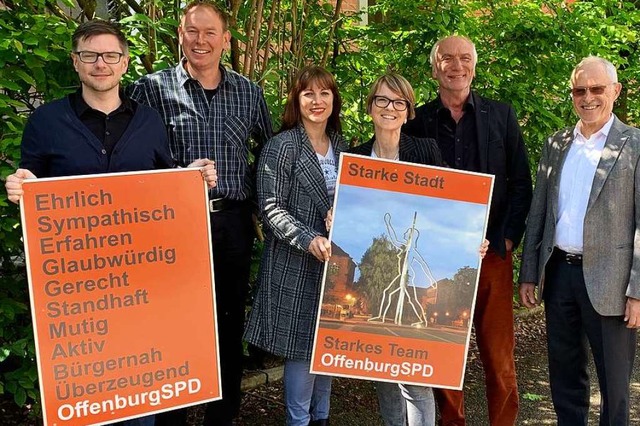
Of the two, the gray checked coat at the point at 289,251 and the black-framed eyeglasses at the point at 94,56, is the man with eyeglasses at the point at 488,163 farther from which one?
the black-framed eyeglasses at the point at 94,56

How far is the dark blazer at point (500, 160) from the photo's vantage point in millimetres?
4074

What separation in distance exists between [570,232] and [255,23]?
8.31 ft

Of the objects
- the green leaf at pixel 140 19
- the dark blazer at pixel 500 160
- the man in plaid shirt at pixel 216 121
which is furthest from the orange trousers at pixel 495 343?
the green leaf at pixel 140 19

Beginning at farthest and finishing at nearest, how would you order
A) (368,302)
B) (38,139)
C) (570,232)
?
(570,232) → (368,302) → (38,139)

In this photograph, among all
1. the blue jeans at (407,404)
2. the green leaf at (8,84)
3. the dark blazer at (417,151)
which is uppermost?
the green leaf at (8,84)

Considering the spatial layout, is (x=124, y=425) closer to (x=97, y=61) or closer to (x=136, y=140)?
(x=136, y=140)

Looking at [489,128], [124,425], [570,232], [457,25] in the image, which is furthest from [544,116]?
[124,425]

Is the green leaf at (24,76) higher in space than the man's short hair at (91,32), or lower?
lower

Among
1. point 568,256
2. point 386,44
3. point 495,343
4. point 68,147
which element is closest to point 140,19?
point 68,147

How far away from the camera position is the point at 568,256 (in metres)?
3.82

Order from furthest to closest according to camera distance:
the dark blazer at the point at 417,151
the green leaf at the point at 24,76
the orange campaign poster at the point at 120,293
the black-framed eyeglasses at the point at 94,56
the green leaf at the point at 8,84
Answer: the dark blazer at the point at 417,151
the green leaf at the point at 24,76
the green leaf at the point at 8,84
the black-framed eyeglasses at the point at 94,56
the orange campaign poster at the point at 120,293

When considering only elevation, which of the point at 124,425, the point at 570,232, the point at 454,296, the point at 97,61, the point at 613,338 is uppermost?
the point at 97,61

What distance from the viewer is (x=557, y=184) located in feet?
12.7

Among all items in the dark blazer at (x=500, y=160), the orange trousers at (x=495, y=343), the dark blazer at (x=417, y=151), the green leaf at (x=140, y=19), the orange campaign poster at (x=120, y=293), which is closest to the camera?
the orange campaign poster at (x=120, y=293)
